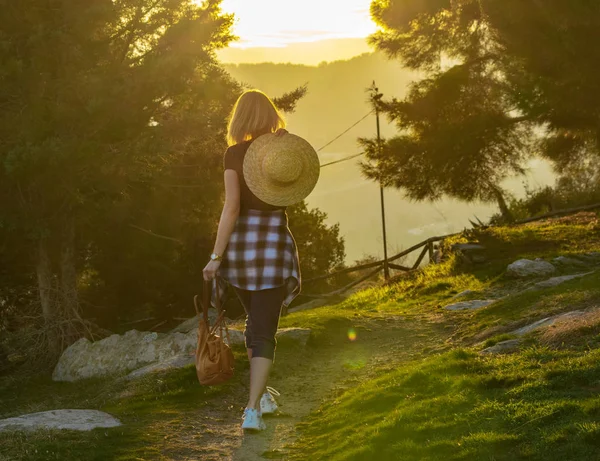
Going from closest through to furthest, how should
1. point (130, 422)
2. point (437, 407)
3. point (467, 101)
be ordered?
point (437, 407) → point (130, 422) → point (467, 101)

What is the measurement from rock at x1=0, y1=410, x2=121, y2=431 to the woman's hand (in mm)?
1534

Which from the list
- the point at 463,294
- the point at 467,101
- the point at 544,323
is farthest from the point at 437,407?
the point at 467,101

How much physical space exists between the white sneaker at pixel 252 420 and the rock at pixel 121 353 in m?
4.89

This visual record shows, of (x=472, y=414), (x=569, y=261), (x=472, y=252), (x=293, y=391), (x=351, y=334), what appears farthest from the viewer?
(x=472, y=252)

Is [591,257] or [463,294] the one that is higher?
[591,257]

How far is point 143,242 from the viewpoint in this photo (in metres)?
21.6

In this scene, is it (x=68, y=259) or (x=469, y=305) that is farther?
(x=68, y=259)

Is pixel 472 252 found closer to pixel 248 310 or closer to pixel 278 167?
pixel 248 310

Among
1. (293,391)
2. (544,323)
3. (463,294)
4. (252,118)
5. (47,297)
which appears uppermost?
(252,118)

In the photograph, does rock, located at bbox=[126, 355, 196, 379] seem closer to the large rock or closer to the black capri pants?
the large rock

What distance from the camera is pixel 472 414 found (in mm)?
4781

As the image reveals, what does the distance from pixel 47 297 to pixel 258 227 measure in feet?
37.0

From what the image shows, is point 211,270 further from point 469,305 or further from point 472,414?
point 469,305

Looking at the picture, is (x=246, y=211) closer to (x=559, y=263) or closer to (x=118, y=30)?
(x=559, y=263)
